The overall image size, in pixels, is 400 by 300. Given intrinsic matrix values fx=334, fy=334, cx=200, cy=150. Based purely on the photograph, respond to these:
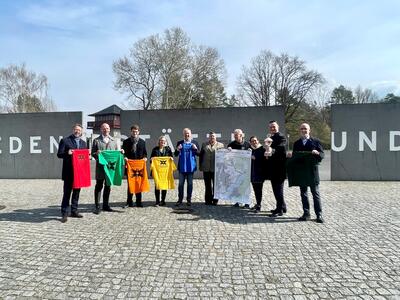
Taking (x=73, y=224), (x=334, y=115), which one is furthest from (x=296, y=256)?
(x=334, y=115)

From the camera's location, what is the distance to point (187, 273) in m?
4.00

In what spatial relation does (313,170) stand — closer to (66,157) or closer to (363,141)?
(66,157)

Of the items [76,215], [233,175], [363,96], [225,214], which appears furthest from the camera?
[363,96]

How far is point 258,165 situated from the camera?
23.5 ft

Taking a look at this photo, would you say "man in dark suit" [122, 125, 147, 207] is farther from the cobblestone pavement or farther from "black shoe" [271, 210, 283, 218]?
"black shoe" [271, 210, 283, 218]

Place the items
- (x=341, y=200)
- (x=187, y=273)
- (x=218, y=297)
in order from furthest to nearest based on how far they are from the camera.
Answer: (x=341, y=200)
(x=187, y=273)
(x=218, y=297)

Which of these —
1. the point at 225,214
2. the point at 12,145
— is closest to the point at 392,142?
the point at 225,214

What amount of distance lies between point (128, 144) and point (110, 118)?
59.2 m

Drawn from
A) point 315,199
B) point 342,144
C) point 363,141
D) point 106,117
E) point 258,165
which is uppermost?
point 106,117

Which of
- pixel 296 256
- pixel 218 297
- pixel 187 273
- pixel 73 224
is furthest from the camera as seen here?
pixel 73 224

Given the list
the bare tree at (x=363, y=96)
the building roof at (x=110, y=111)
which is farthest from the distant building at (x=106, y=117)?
the bare tree at (x=363, y=96)

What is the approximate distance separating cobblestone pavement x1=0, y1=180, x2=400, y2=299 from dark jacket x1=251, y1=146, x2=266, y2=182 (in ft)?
2.47

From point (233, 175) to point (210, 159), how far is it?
72 cm

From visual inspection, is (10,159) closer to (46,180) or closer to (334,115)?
(46,180)
